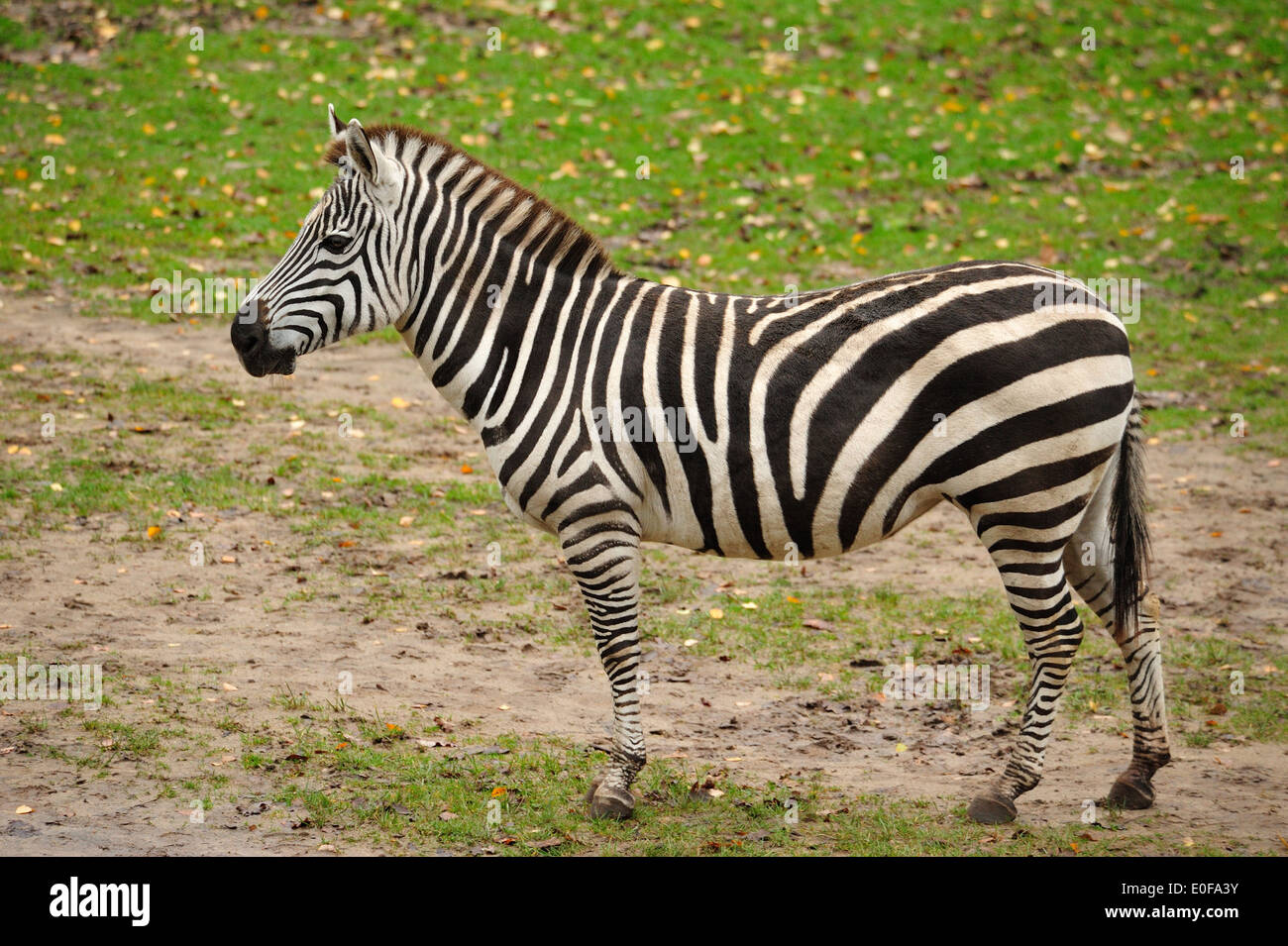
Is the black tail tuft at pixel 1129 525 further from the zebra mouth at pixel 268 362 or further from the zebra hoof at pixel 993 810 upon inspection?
the zebra mouth at pixel 268 362

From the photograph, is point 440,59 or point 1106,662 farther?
point 440,59

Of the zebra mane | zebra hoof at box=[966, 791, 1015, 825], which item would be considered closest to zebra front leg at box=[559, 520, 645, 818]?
the zebra mane

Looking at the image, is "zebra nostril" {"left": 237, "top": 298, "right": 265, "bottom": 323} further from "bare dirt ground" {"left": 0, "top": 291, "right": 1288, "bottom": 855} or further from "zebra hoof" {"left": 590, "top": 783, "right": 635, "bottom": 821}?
"zebra hoof" {"left": 590, "top": 783, "right": 635, "bottom": 821}

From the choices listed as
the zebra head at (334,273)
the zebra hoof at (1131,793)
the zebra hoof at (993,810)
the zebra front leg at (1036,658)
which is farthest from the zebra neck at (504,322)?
the zebra hoof at (1131,793)

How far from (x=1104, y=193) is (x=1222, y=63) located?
5.22 metres

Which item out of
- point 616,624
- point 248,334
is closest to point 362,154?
point 248,334

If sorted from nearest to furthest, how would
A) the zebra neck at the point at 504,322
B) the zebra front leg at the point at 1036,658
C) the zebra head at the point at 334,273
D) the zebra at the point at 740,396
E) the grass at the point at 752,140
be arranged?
the zebra at the point at 740,396
the zebra front leg at the point at 1036,658
the zebra head at the point at 334,273
the zebra neck at the point at 504,322
the grass at the point at 752,140

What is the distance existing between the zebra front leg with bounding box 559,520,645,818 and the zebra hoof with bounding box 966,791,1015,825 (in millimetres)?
1695

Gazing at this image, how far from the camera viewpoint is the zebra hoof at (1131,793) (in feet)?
21.0

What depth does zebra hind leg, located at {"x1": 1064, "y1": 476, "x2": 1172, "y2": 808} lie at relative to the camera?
643 centimetres

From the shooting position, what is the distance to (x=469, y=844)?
593cm

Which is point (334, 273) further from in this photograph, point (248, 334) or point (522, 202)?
point (522, 202)

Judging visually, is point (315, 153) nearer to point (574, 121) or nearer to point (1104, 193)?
point (574, 121)

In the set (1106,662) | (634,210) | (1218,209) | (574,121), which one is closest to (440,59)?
(574,121)
